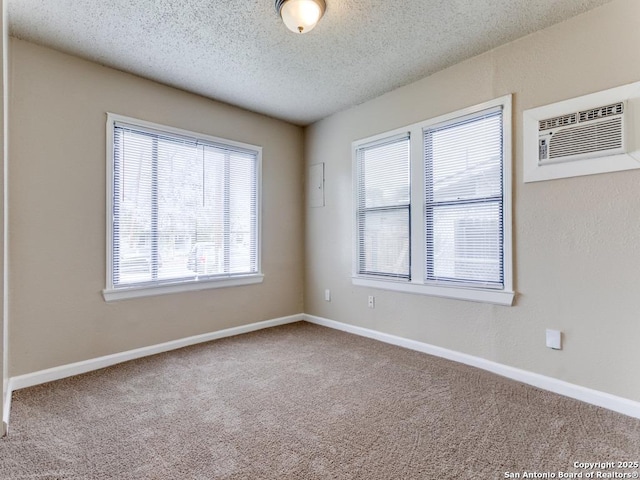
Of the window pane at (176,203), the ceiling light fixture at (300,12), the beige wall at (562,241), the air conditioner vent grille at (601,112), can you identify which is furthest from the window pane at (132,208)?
the air conditioner vent grille at (601,112)

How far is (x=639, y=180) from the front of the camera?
82.1 inches

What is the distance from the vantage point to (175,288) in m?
3.35

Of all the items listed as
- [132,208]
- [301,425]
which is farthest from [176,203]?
[301,425]

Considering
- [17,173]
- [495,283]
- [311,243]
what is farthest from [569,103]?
[17,173]

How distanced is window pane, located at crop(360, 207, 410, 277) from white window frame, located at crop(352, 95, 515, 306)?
0.09m

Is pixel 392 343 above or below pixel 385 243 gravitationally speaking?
below

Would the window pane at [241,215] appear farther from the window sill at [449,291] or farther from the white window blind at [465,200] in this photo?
the white window blind at [465,200]

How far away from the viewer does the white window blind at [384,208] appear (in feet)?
11.2

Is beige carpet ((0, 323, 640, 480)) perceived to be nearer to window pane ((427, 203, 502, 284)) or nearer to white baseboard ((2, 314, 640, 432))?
white baseboard ((2, 314, 640, 432))

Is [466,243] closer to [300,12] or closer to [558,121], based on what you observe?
[558,121]

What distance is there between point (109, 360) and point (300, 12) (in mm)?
3132

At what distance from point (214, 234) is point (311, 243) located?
1296mm

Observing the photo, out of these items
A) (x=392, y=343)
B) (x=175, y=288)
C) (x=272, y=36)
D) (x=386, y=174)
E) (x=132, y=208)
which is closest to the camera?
(x=272, y=36)

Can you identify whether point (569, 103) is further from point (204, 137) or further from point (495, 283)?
point (204, 137)
